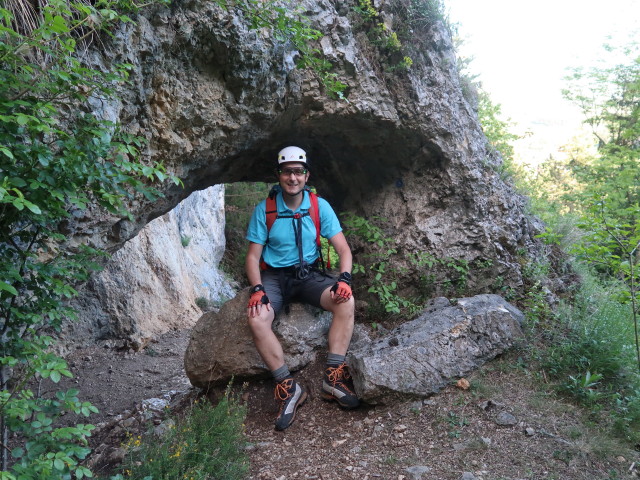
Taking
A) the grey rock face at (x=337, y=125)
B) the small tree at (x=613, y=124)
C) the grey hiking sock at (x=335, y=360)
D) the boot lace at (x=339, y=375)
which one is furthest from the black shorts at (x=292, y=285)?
the small tree at (x=613, y=124)

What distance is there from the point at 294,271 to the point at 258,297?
0.56 m

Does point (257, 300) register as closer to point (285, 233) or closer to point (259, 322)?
point (259, 322)

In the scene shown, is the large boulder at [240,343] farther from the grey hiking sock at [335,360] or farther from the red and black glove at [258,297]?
the red and black glove at [258,297]

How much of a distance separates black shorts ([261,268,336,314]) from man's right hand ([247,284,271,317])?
0.70 ft

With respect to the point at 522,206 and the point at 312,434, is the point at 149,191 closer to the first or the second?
the point at 312,434

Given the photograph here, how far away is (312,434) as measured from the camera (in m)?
4.07

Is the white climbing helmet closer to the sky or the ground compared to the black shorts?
closer to the sky

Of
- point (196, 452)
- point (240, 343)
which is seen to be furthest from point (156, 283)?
point (196, 452)

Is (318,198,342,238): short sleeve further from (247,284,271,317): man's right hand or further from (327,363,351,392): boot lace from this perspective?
(327,363,351,392): boot lace

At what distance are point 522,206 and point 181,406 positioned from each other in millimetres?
5356

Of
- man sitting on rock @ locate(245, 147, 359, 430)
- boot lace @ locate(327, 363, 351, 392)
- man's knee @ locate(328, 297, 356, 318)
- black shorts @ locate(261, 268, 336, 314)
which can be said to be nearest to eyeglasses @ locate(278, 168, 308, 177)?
man sitting on rock @ locate(245, 147, 359, 430)

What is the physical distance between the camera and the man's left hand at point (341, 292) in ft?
14.5

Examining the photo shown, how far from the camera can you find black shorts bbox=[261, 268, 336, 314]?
4.69 metres

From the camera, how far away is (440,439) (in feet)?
12.2
